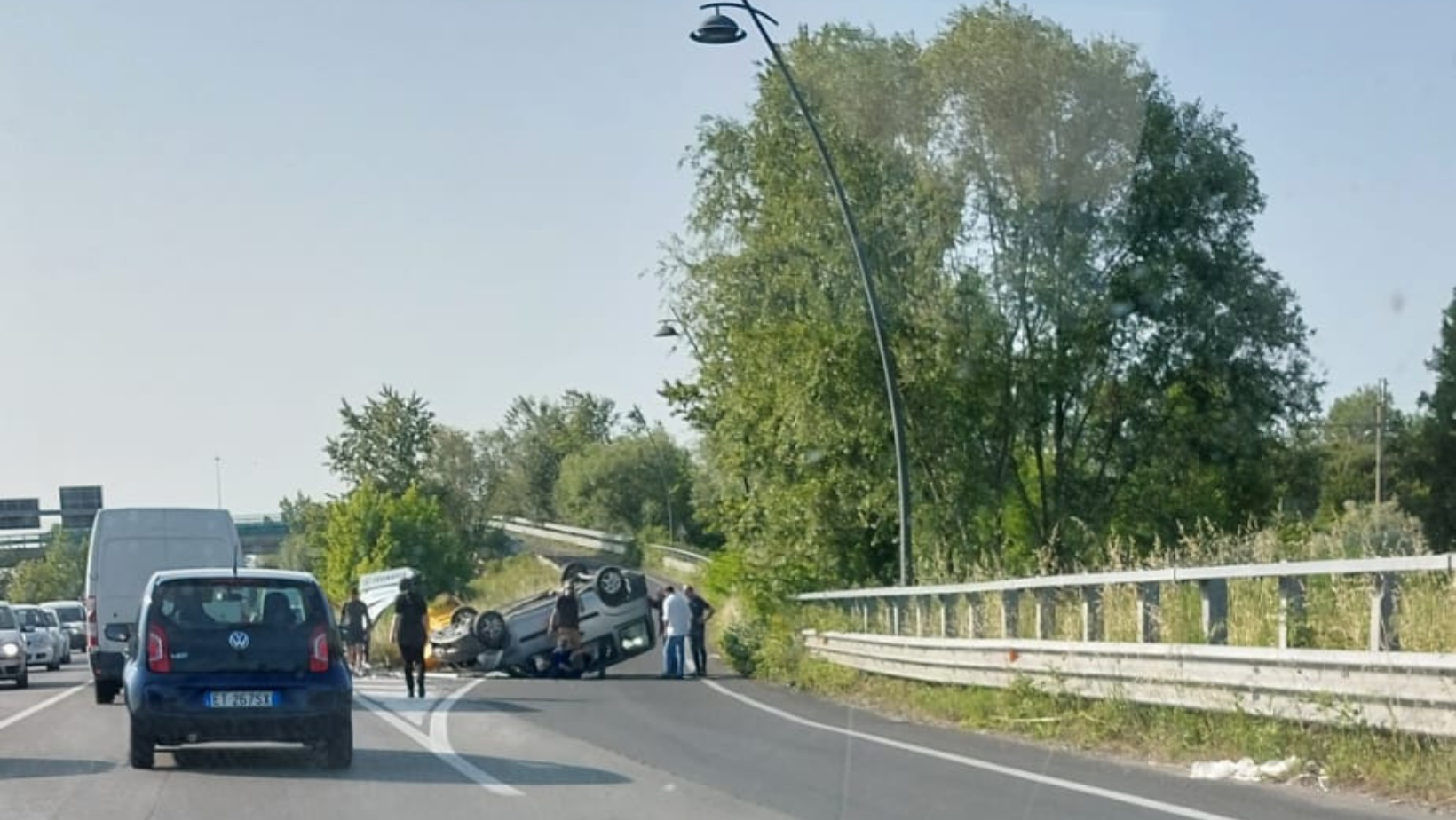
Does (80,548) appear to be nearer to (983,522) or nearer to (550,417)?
(550,417)

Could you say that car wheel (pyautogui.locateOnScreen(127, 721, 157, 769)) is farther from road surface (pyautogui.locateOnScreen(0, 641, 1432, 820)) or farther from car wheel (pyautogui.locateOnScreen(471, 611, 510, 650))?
car wheel (pyautogui.locateOnScreen(471, 611, 510, 650))

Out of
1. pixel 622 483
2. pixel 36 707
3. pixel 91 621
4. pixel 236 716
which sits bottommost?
pixel 36 707

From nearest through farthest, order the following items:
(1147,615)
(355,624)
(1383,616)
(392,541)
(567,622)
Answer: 1. (1383,616)
2. (1147,615)
3. (567,622)
4. (355,624)
5. (392,541)

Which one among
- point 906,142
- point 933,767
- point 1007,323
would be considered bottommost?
point 933,767

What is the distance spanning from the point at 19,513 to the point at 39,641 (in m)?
52.3

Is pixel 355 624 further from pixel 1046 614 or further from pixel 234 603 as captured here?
pixel 234 603

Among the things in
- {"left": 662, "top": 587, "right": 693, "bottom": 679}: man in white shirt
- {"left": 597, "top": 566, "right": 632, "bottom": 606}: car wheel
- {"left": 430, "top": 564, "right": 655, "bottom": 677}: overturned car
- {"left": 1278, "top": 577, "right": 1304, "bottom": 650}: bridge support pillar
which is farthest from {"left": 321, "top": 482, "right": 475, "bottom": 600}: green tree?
{"left": 1278, "top": 577, "right": 1304, "bottom": 650}: bridge support pillar

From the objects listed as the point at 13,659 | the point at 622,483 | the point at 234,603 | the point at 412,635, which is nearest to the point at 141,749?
the point at 234,603

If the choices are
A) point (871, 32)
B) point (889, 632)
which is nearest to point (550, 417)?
point (871, 32)

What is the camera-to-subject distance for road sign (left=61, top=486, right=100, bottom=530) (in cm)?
9262

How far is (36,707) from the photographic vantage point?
26891 millimetres

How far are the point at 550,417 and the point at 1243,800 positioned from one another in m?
148

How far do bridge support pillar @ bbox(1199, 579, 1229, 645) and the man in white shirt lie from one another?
1859 centimetres

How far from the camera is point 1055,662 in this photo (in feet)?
60.0
